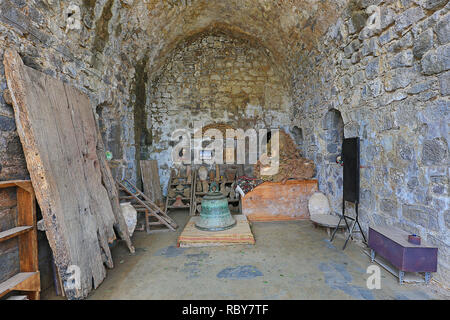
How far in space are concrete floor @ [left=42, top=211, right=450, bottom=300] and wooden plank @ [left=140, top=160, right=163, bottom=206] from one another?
6.41 ft

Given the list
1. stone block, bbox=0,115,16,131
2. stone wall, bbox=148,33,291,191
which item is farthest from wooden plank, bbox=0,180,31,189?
stone wall, bbox=148,33,291,191

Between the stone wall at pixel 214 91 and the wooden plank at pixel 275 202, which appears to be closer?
the wooden plank at pixel 275 202

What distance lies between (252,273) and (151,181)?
3.92 m

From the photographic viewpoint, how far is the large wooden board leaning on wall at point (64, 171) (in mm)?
2299

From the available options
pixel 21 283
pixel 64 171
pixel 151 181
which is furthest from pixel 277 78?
pixel 21 283

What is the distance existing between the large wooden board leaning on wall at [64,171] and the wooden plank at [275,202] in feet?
9.03

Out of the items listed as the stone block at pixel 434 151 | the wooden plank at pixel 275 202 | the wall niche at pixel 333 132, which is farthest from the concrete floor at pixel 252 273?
the wall niche at pixel 333 132

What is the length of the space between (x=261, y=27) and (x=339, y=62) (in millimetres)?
2487

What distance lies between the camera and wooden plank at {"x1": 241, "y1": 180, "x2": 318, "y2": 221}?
511cm

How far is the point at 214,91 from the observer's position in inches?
273

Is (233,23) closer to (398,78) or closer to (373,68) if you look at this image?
(373,68)

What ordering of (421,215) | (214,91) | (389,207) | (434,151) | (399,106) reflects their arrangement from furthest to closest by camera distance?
(214,91) < (389,207) < (399,106) < (421,215) < (434,151)

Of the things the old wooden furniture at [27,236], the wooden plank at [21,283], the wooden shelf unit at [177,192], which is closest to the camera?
the wooden plank at [21,283]

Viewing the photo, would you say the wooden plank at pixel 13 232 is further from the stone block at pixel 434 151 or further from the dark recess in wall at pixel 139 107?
the stone block at pixel 434 151
